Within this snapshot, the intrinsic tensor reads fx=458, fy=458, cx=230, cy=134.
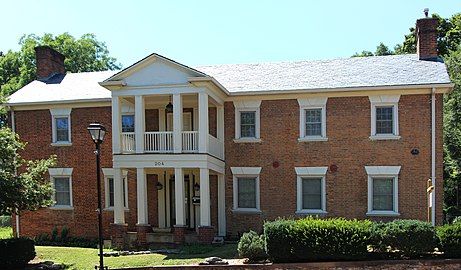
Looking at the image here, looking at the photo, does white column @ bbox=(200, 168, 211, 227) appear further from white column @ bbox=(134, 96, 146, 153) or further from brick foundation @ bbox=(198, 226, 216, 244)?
white column @ bbox=(134, 96, 146, 153)

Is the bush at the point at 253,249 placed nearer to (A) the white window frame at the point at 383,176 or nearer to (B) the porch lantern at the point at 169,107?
(A) the white window frame at the point at 383,176

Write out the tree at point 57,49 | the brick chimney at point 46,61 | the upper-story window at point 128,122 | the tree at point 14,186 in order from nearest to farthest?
the tree at point 14,186 < the upper-story window at point 128,122 < the brick chimney at point 46,61 < the tree at point 57,49

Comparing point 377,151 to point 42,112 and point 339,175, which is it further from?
point 42,112

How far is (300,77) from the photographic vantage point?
20125 millimetres

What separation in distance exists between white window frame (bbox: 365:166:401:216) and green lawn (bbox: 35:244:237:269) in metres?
5.84

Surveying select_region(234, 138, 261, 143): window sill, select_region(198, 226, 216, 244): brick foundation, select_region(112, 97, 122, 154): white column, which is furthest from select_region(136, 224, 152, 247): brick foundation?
select_region(234, 138, 261, 143): window sill

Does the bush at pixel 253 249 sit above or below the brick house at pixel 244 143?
below

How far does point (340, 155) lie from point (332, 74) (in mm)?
3666

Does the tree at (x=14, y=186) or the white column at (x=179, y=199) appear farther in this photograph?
the white column at (x=179, y=199)

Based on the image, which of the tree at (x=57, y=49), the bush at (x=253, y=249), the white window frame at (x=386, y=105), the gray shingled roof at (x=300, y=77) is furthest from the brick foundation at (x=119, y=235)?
the tree at (x=57, y=49)

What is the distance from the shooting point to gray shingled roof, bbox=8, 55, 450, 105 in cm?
1859

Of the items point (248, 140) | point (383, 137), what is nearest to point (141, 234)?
point (248, 140)

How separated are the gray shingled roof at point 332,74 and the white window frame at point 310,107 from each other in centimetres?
56

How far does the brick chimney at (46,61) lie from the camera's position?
23891mm
